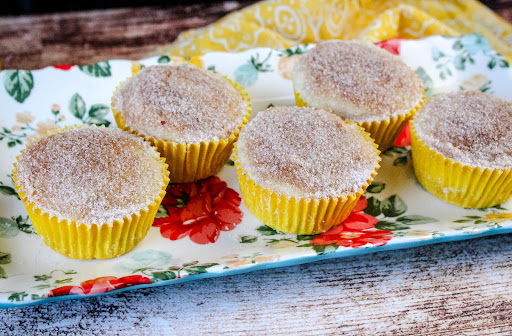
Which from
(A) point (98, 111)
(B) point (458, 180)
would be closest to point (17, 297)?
(A) point (98, 111)

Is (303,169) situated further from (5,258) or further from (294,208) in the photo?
(5,258)

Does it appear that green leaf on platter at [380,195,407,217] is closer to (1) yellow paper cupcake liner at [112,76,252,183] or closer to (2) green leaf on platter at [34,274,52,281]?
(1) yellow paper cupcake liner at [112,76,252,183]

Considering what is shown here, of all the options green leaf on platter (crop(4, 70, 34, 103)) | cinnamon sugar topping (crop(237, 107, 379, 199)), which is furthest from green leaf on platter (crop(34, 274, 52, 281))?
green leaf on platter (crop(4, 70, 34, 103))

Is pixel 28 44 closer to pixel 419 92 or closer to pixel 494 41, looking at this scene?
pixel 419 92

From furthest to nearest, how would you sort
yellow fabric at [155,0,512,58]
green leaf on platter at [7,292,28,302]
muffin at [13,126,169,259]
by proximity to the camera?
1. yellow fabric at [155,0,512,58]
2. muffin at [13,126,169,259]
3. green leaf on platter at [7,292,28,302]

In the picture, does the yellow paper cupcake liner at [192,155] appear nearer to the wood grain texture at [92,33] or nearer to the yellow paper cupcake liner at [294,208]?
the yellow paper cupcake liner at [294,208]
